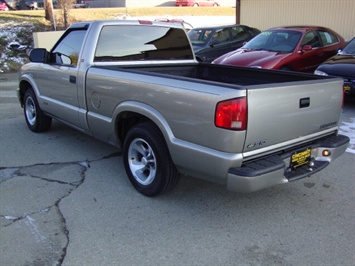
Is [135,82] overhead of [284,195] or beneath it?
overhead

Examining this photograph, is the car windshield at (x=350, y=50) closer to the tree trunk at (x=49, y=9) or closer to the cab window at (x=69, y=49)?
the cab window at (x=69, y=49)

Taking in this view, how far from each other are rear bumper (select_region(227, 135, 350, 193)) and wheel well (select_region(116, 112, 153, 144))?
4.79ft

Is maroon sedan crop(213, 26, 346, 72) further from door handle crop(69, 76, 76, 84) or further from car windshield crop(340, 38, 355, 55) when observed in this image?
door handle crop(69, 76, 76, 84)

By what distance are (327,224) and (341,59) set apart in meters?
5.83

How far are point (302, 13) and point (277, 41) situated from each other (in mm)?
7640

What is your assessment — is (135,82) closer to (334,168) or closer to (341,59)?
(334,168)

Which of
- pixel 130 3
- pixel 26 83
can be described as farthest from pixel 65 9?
pixel 130 3

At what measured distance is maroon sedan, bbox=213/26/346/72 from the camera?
8.79 m

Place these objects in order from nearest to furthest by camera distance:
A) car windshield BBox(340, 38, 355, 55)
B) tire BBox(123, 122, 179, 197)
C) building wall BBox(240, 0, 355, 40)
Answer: tire BBox(123, 122, 179, 197)
car windshield BBox(340, 38, 355, 55)
building wall BBox(240, 0, 355, 40)

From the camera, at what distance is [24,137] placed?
631 centimetres

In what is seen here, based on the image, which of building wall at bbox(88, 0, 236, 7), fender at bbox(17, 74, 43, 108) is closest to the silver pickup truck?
fender at bbox(17, 74, 43, 108)

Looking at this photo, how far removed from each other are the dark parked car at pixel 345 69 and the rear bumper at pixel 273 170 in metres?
4.21

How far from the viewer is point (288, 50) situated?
30.2 feet

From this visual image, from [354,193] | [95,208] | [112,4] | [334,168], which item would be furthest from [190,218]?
[112,4]
